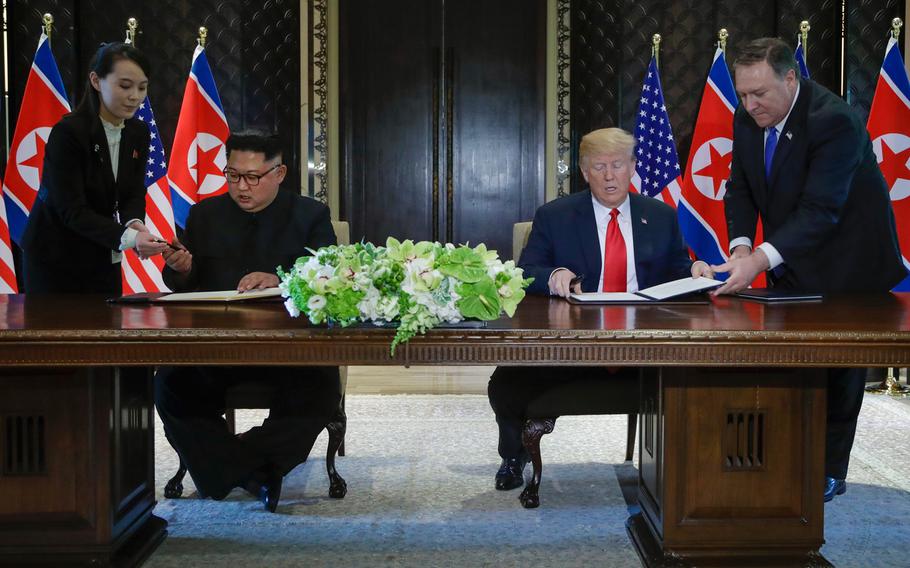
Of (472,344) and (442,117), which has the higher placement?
(442,117)

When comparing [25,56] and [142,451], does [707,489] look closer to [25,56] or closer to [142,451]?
[142,451]

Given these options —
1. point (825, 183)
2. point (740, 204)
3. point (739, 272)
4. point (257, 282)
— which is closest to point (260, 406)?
point (257, 282)

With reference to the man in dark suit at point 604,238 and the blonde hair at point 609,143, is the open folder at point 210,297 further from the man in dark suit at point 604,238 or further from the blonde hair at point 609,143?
the blonde hair at point 609,143

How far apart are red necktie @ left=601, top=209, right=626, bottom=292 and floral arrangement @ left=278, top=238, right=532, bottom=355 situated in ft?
3.68

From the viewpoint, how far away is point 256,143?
269 cm

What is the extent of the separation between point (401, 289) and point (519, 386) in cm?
95

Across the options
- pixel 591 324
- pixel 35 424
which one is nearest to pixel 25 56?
pixel 35 424

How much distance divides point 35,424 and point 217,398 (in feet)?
1.89

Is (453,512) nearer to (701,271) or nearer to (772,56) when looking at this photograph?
(701,271)

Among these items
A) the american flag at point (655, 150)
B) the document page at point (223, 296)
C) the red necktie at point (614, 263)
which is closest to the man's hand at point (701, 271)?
the red necktie at point (614, 263)

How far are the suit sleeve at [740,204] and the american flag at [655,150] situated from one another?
2.10 metres

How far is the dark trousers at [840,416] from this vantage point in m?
2.63

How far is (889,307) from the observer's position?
212 cm

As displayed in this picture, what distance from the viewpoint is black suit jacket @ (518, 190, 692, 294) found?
9.26ft
